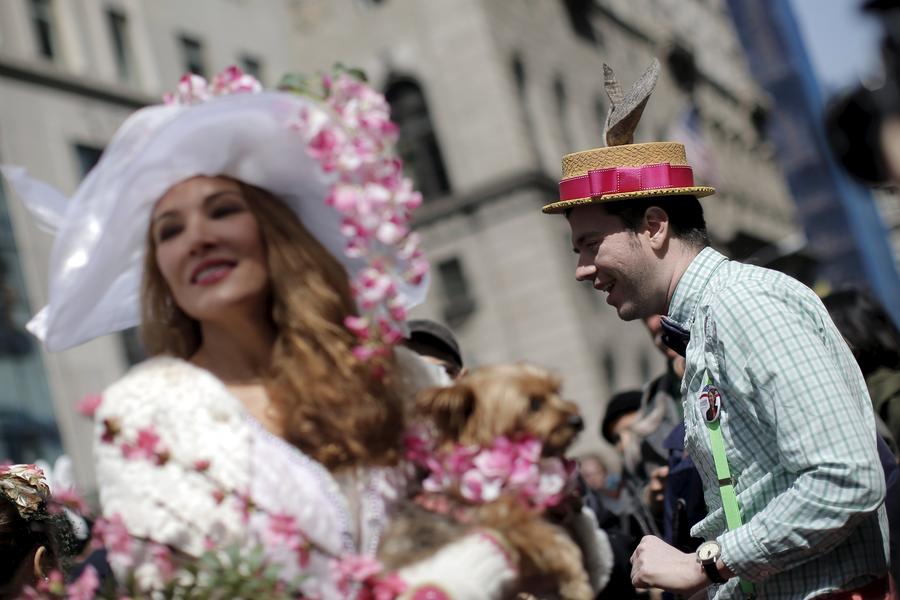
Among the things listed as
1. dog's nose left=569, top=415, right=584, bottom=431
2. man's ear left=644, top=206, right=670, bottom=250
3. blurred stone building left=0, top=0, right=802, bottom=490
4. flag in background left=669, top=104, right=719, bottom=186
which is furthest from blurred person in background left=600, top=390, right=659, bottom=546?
flag in background left=669, top=104, right=719, bottom=186

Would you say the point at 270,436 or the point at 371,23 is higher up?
the point at 371,23

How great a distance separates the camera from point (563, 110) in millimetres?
29797

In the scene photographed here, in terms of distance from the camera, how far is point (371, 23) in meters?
28.2

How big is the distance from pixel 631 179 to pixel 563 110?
2713 centimetres

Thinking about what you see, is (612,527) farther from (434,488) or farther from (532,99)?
(532,99)

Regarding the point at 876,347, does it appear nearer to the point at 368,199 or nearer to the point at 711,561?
the point at 711,561

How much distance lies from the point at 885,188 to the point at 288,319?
4.67 feet

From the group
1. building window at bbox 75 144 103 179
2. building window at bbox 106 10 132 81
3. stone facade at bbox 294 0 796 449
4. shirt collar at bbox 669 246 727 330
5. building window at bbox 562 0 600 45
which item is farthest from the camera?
building window at bbox 562 0 600 45

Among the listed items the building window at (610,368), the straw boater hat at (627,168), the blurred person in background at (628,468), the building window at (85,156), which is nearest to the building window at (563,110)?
the building window at (610,368)

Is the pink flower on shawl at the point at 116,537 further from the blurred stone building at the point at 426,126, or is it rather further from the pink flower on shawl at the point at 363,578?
the blurred stone building at the point at 426,126

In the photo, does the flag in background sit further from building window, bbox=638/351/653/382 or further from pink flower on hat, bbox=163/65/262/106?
pink flower on hat, bbox=163/65/262/106

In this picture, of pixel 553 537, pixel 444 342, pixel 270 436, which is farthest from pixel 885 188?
pixel 444 342

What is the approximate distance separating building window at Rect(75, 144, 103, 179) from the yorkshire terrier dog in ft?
66.6

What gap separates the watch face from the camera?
283cm
